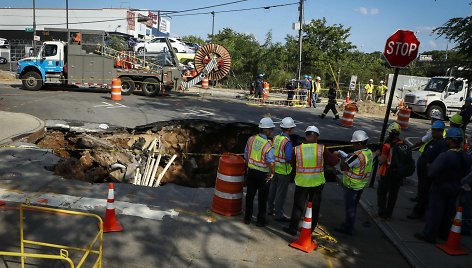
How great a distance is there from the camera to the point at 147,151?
415 inches

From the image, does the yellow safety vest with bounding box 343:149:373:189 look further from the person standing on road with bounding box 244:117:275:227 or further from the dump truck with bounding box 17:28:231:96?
the dump truck with bounding box 17:28:231:96

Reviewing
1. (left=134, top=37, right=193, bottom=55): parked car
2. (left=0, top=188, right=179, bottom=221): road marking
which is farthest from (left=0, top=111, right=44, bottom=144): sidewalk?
(left=134, top=37, right=193, bottom=55): parked car

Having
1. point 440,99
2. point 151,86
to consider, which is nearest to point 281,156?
point 151,86

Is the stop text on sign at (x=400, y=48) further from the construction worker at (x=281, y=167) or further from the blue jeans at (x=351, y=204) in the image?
the blue jeans at (x=351, y=204)

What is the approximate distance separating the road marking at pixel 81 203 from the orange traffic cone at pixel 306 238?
6.89ft

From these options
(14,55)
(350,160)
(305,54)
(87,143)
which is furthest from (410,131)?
(14,55)

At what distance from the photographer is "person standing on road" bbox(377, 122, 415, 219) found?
21.7ft

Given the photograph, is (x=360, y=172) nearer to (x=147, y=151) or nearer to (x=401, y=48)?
(x=401, y=48)

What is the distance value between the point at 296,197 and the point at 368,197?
9.47ft

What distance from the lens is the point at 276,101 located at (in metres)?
22.8

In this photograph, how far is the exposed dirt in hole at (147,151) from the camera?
9.85m

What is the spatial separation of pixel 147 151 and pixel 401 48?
6.82m

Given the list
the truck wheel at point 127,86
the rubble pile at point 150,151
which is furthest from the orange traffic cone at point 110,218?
the truck wheel at point 127,86

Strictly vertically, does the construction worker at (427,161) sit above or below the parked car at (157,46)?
below
